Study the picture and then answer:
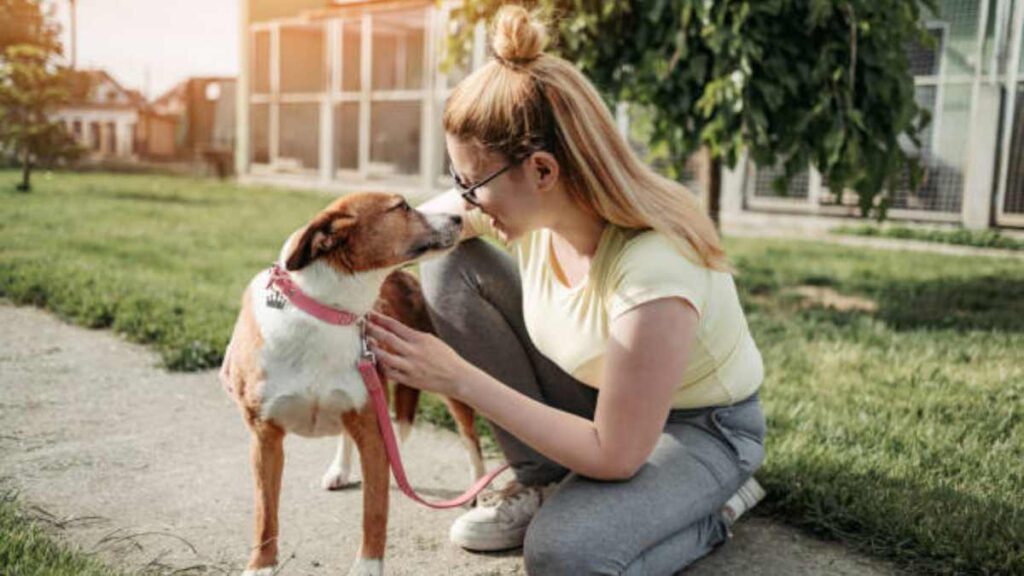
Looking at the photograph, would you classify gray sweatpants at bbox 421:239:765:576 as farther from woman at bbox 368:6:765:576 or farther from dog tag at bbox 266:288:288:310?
dog tag at bbox 266:288:288:310

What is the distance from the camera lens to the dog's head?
1.94 meters

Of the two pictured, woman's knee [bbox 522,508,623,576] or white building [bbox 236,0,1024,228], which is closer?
woman's knee [bbox 522,508,623,576]

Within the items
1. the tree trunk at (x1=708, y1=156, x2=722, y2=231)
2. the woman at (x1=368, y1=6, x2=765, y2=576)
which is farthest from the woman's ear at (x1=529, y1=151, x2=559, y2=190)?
the tree trunk at (x1=708, y1=156, x2=722, y2=231)

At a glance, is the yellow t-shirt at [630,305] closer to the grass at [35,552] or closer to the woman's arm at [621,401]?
the woman's arm at [621,401]

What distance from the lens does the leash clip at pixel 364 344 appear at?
6.40 feet

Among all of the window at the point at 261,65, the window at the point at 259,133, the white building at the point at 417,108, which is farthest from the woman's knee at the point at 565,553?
the window at the point at 261,65

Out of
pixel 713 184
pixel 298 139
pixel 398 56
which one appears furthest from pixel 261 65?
pixel 713 184

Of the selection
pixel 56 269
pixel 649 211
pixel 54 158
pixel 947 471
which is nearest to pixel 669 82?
pixel 947 471

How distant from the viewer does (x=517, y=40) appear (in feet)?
6.19

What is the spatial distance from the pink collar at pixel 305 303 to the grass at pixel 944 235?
8770 mm

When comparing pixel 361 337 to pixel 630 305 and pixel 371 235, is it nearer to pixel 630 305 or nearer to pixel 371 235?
pixel 371 235

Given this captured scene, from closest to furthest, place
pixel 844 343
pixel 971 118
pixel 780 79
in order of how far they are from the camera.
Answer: pixel 844 343
pixel 780 79
pixel 971 118

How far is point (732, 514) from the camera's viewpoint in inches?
89.0

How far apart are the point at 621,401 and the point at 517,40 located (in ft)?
2.70
